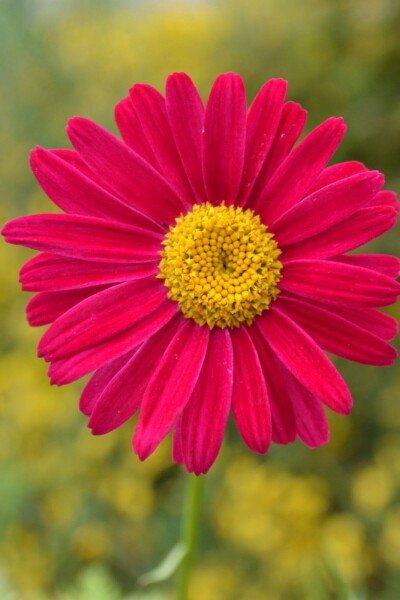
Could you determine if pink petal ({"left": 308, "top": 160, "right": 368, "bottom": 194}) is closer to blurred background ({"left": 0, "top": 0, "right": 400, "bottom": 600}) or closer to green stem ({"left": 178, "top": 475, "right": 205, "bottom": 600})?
green stem ({"left": 178, "top": 475, "right": 205, "bottom": 600})

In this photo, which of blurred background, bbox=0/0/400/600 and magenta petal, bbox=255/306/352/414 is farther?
blurred background, bbox=0/0/400/600

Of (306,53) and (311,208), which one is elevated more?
(306,53)

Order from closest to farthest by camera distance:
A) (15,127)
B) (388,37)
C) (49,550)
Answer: (49,550)
(388,37)
(15,127)

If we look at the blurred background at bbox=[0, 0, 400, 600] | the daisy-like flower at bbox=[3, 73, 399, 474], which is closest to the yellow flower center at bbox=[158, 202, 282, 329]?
the daisy-like flower at bbox=[3, 73, 399, 474]

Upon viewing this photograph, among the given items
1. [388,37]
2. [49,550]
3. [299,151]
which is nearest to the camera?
[299,151]

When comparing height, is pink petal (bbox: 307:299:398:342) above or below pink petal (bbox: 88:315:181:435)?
below

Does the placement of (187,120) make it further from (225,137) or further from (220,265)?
(220,265)

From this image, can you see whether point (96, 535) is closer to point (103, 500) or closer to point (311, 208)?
point (103, 500)

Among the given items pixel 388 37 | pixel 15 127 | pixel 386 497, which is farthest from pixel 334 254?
pixel 15 127

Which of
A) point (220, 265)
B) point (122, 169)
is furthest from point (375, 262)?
point (122, 169)
